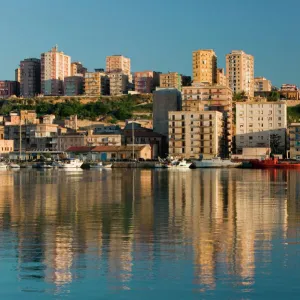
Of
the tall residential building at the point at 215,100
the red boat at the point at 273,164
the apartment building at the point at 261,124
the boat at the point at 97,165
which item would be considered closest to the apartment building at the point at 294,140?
the apartment building at the point at 261,124

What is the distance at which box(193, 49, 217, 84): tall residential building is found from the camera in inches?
6649

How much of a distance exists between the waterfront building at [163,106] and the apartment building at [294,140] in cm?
2380

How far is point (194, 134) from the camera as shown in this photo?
120625mm

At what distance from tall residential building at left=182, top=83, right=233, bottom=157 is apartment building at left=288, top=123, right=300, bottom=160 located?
12.9 m

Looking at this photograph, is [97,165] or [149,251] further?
[97,165]

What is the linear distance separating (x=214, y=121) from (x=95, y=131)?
31.8 metres

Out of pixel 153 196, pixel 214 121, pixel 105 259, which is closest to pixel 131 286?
pixel 105 259

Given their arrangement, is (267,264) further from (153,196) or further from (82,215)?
(153,196)

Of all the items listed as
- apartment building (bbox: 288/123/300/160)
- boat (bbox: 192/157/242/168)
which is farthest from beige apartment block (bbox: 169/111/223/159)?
apartment building (bbox: 288/123/300/160)

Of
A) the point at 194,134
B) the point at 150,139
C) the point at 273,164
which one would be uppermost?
the point at 194,134

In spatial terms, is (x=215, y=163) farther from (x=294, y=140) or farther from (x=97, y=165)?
(x=97, y=165)

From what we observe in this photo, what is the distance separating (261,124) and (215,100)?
386 inches

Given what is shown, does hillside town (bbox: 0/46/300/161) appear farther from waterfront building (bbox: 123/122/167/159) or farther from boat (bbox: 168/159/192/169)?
boat (bbox: 168/159/192/169)

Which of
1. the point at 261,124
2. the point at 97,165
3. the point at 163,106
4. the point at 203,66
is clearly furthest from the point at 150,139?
the point at 203,66
